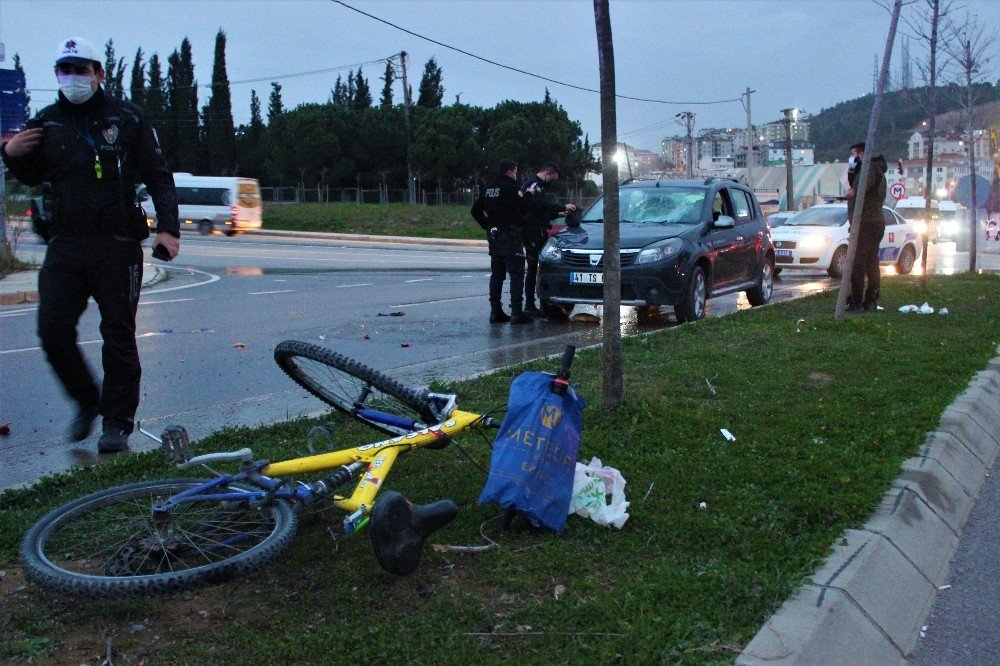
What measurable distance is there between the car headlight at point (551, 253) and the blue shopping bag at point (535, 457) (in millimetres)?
7417

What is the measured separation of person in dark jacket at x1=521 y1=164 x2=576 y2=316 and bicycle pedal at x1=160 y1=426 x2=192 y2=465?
8089mm

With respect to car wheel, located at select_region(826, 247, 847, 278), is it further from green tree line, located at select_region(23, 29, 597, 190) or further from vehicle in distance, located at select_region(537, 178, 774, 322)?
green tree line, located at select_region(23, 29, 597, 190)

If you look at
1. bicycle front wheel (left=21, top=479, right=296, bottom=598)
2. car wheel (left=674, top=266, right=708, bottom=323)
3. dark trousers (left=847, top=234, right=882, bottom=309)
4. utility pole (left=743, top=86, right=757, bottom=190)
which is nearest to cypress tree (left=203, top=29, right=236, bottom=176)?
utility pole (left=743, top=86, right=757, bottom=190)

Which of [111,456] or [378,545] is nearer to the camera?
[378,545]

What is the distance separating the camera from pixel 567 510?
153 inches

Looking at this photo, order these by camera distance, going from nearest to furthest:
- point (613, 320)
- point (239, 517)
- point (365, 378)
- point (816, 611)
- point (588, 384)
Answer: point (816, 611)
point (239, 517)
point (365, 378)
point (613, 320)
point (588, 384)

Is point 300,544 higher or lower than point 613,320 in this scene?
lower

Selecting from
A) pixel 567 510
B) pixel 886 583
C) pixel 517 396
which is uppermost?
pixel 517 396

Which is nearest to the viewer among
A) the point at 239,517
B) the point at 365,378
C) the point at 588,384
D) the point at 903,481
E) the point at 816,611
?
the point at 816,611

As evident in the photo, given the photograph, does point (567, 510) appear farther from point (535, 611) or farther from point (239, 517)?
point (239, 517)

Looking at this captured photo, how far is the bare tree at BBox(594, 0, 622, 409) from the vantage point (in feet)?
17.9

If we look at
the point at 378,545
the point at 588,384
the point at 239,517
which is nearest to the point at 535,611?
the point at 378,545

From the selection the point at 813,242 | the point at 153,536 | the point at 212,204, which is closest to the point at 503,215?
the point at 153,536

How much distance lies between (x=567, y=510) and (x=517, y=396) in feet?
1.59
